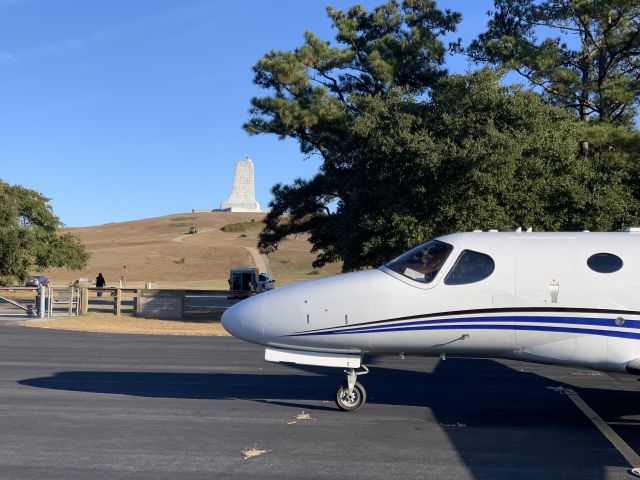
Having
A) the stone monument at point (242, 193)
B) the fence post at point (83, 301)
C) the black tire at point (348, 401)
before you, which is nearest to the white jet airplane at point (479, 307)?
the black tire at point (348, 401)

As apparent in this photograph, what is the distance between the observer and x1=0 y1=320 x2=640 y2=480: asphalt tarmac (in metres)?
7.77

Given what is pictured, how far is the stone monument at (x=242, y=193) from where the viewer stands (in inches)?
5276

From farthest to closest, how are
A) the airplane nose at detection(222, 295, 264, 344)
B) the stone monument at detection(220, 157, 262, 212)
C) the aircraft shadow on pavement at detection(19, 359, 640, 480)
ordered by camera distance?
1. the stone monument at detection(220, 157, 262, 212)
2. the airplane nose at detection(222, 295, 264, 344)
3. the aircraft shadow on pavement at detection(19, 359, 640, 480)

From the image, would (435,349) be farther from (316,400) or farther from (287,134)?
(287,134)

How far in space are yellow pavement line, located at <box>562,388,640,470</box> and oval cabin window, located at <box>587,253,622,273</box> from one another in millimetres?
2020

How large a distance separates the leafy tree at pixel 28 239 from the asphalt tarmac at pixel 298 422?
3173 centimetres

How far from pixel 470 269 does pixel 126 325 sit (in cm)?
2053

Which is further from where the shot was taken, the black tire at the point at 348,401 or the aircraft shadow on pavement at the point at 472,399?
the black tire at the point at 348,401

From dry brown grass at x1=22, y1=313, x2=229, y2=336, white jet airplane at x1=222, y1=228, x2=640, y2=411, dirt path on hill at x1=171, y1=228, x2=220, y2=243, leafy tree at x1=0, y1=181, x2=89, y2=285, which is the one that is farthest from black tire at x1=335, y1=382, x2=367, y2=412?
dirt path on hill at x1=171, y1=228, x2=220, y2=243

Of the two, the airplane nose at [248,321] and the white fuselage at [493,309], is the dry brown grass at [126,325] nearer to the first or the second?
the airplane nose at [248,321]

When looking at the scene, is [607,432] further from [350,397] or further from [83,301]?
[83,301]

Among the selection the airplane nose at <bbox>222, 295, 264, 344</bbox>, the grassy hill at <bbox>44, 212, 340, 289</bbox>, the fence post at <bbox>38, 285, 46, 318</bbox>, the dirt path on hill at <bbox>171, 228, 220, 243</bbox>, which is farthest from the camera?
the dirt path on hill at <bbox>171, 228, 220, 243</bbox>

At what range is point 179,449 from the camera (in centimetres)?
844

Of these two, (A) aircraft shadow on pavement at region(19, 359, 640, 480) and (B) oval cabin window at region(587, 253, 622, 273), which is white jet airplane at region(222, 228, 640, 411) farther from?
(A) aircraft shadow on pavement at region(19, 359, 640, 480)
